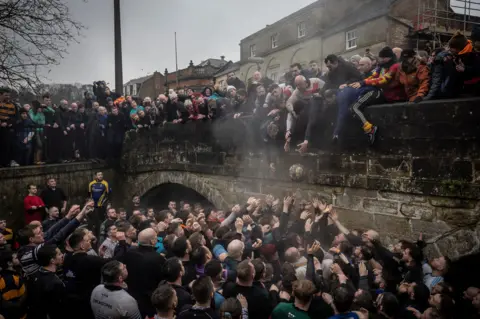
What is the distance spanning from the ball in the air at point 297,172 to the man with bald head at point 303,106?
1.39ft

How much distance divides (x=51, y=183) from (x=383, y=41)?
1835 cm

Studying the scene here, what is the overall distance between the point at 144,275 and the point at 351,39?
2188 cm

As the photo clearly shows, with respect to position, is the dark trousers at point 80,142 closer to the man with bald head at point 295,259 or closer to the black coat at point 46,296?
the black coat at point 46,296

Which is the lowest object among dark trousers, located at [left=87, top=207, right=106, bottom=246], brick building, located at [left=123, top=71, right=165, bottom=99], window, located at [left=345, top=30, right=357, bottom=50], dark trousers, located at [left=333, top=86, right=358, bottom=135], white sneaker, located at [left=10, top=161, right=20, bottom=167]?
dark trousers, located at [left=87, top=207, right=106, bottom=246]

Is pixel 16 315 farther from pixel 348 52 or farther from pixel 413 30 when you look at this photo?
pixel 348 52

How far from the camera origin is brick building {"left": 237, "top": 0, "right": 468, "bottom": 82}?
67.1 ft

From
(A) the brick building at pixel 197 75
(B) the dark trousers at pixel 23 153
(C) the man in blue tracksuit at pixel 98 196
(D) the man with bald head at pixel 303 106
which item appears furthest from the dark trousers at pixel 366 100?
(A) the brick building at pixel 197 75

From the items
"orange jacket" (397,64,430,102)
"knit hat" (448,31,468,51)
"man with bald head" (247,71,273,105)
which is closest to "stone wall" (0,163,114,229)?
"man with bald head" (247,71,273,105)

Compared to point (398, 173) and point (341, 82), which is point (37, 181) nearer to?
point (341, 82)

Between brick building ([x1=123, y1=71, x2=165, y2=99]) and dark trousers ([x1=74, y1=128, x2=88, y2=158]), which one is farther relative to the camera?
brick building ([x1=123, y1=71, x2=165, y2=99])

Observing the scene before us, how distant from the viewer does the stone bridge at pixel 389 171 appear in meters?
5.11

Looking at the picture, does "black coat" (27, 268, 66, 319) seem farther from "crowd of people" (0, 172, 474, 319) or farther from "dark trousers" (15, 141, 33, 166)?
"dark trousers" (15, 141, 33, 166)

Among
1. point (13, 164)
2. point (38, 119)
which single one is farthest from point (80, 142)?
point (13, 164)

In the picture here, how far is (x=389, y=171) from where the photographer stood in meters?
5.88
